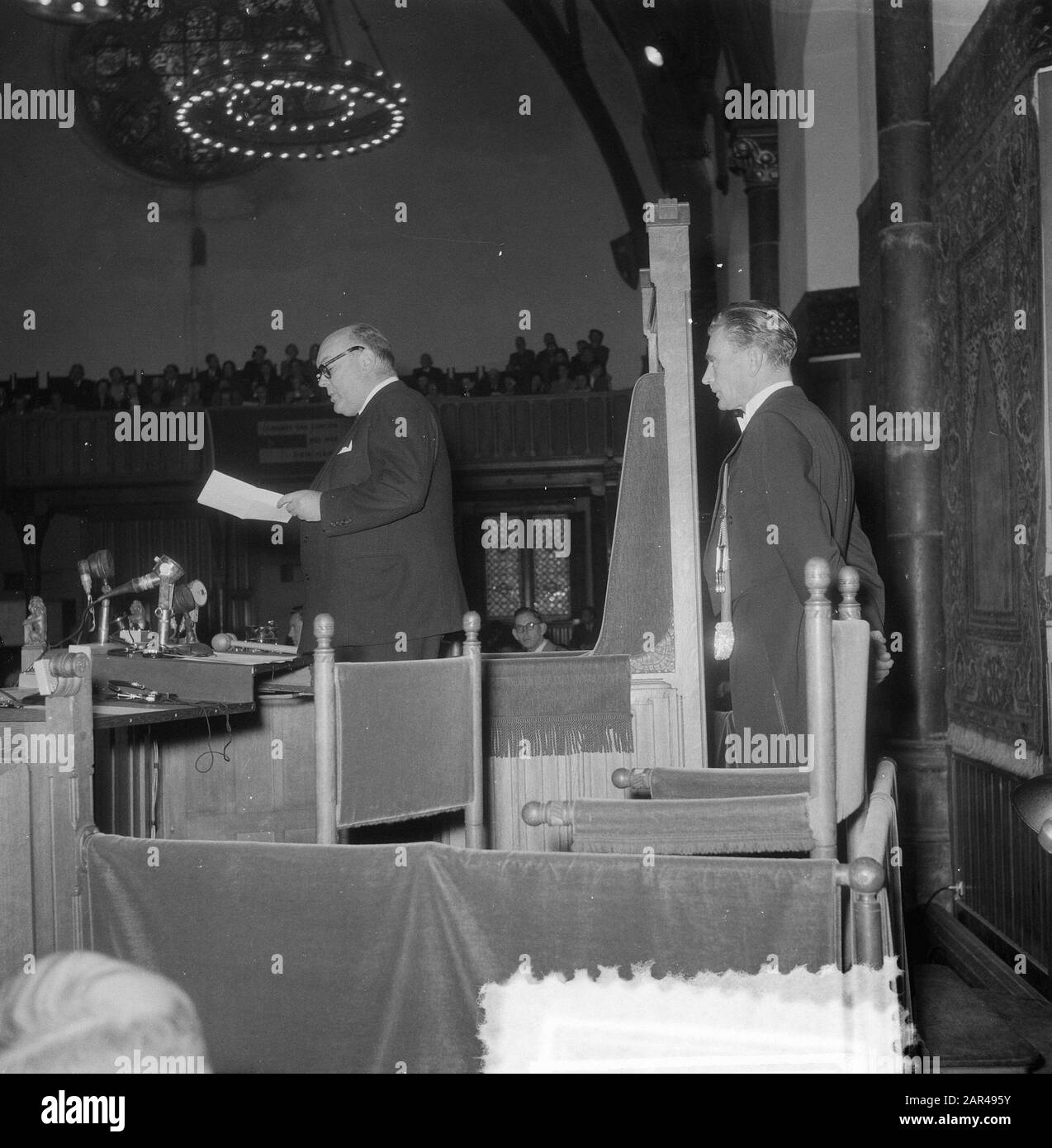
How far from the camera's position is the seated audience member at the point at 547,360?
11.5 metres

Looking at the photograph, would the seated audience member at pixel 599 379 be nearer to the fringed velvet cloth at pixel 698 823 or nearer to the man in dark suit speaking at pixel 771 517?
the man in dark suit speaking at pixel 771 517

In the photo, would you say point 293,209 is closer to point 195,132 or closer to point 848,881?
point 195,132

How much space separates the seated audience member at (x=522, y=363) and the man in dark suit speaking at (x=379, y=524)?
8.52 metres

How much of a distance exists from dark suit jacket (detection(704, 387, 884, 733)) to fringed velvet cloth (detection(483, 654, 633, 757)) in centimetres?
53

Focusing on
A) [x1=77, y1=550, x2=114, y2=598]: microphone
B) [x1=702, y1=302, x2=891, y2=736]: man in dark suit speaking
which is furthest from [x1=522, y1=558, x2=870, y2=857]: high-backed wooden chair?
[x1=77, y1=550, x2=114, y2=598]: microphone

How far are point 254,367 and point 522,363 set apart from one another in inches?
108

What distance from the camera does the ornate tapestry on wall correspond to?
11.4ft

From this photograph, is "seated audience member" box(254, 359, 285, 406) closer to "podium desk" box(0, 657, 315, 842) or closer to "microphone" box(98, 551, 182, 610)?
"podium desk" box(0, 657, 315, 842)

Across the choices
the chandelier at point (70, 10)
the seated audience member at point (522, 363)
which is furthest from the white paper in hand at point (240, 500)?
the chandelier at point (70, 10)

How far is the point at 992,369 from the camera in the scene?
12.9 feet

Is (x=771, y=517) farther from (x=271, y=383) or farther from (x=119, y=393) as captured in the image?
(x=119, y=393)

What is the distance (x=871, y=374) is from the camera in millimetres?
5133

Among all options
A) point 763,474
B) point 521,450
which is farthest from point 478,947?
point 521,450

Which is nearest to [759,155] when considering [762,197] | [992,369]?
[762,197]
